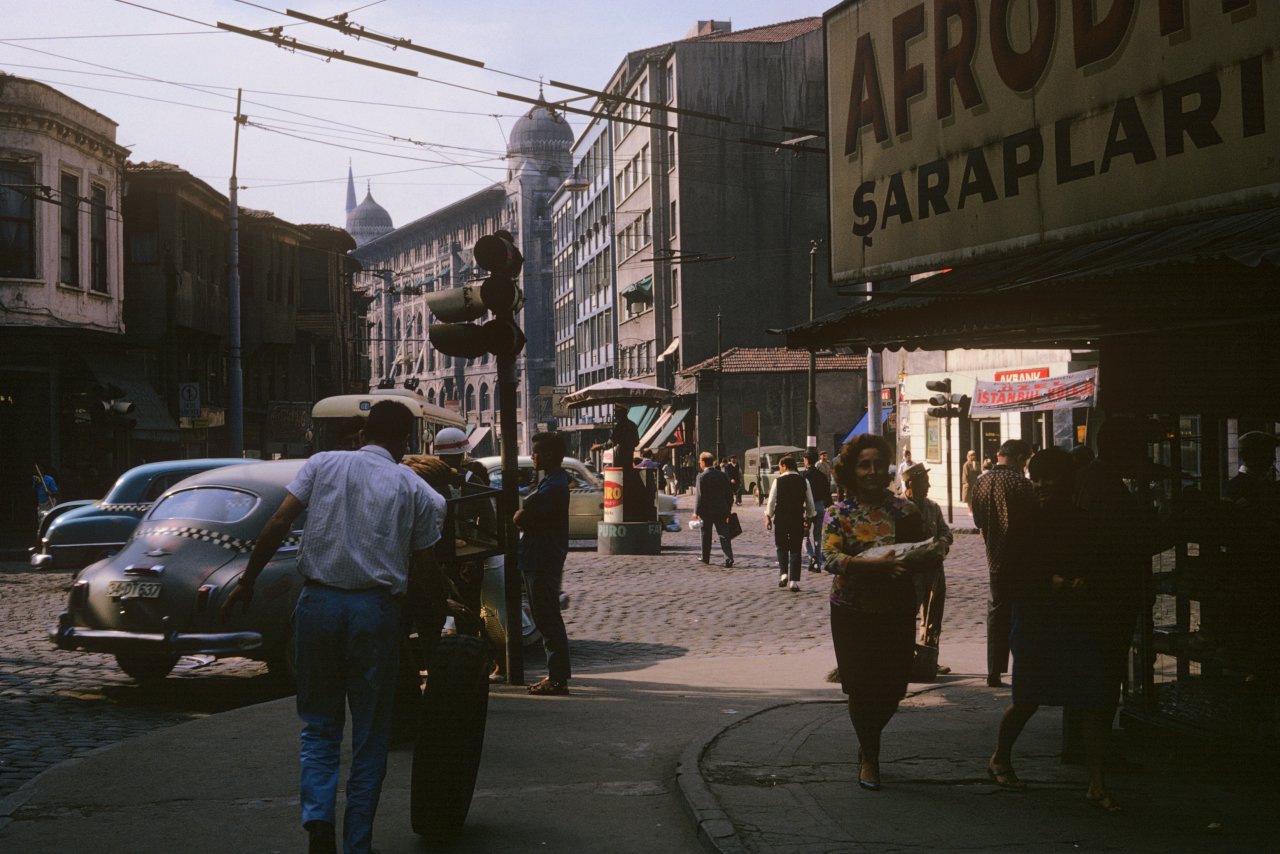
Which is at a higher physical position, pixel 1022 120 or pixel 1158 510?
pixel 1022 120

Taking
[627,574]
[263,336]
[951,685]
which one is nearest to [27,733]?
[951,685]

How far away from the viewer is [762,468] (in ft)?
167

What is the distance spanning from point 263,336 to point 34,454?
55.1ft

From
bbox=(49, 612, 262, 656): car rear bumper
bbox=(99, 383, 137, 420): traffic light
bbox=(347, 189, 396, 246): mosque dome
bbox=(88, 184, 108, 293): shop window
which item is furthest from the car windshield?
bbox=(347, 189, 396, 246): mosque dome

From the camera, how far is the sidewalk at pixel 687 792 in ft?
19.5

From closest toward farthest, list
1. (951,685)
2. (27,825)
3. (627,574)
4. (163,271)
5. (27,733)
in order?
1. (27,825)
2. (27,733)
3. (951,685)
4. (627,574)
5. (163,271)

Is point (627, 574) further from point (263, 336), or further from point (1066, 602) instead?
point (263, 336)

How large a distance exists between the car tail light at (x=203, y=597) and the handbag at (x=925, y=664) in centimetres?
510

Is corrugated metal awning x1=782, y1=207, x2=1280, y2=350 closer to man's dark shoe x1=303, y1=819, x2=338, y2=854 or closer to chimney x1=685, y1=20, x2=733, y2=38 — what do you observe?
man's dark shoe x1=303, y1=819, x2=338, y2=854

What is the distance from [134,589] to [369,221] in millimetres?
172013

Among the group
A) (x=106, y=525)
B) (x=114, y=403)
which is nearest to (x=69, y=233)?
(x=114, y=403)

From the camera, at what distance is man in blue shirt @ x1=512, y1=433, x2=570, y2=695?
994 centimetres

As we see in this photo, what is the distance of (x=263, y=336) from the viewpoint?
46.8 metres

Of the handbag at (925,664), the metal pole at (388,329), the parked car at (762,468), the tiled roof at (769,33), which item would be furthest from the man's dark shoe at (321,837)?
the metal pole at (388,329)
